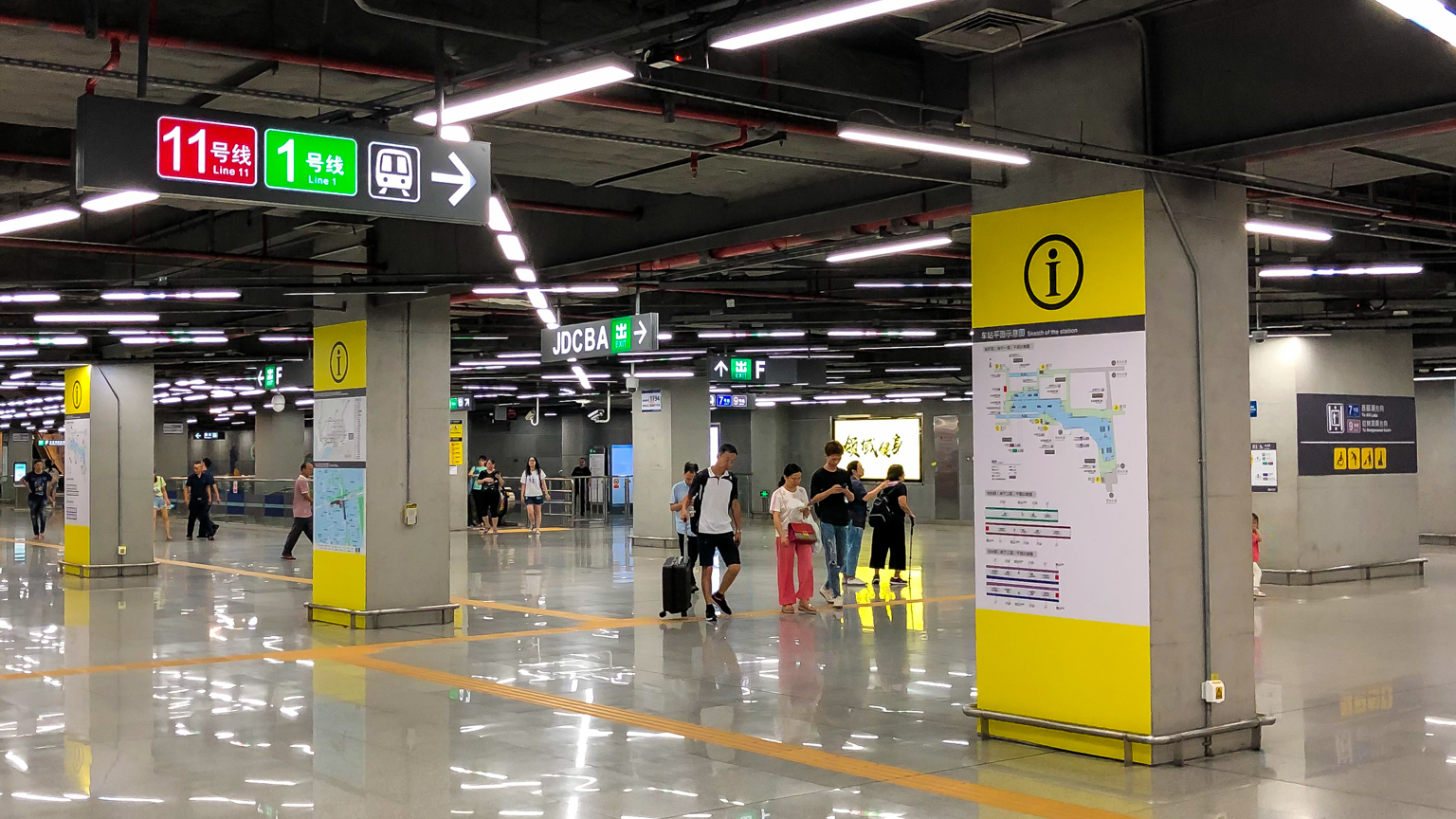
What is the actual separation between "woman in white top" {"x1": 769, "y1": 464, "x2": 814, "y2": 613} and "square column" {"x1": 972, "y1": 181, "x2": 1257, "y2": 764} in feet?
18.9

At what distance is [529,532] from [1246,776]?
24.7m

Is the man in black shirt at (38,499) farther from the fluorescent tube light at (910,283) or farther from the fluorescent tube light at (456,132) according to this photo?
the fluorescent tube light at (456,132)

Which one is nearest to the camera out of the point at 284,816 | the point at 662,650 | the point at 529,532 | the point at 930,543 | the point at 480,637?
the point at 284,816

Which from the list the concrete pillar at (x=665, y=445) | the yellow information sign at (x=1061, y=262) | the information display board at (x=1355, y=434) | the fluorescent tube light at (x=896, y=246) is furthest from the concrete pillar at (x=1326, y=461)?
the yellow information sign at (x=1061, y=262)

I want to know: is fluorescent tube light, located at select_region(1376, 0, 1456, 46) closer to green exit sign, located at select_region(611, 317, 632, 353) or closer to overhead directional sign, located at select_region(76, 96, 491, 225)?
overhead directional sign, located at select_region(76, 96, 491, 225)

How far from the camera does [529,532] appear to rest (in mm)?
30188

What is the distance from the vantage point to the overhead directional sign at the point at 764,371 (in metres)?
20.6

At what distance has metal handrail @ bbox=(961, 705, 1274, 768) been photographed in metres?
6.84

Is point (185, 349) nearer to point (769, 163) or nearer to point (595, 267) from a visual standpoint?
point (595, 267)

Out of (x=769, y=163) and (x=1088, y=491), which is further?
(x=769, y=163)

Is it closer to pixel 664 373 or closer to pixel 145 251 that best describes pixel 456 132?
pixel 145 251

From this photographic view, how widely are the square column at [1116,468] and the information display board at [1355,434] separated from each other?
11340 millimetres

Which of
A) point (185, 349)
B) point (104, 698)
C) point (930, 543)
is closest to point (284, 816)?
point (104, 698)

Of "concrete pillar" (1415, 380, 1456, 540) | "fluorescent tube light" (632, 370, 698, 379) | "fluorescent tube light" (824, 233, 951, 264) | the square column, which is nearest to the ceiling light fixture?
"fluorescent tube light" (824, 233, 951, 264)
